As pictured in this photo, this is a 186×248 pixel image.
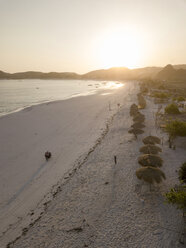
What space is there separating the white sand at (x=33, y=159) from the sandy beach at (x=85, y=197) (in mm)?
71

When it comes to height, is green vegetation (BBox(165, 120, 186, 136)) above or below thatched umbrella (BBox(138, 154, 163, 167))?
above

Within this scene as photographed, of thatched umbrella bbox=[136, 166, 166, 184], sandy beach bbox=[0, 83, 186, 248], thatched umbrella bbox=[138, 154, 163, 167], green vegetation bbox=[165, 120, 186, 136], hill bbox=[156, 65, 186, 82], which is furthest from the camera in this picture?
hill bbox=[156, 65, 186, 82]

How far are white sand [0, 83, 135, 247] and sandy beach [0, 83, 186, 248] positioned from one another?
7 centimetres

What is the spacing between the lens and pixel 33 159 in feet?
55.0

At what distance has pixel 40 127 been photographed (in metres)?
26.3

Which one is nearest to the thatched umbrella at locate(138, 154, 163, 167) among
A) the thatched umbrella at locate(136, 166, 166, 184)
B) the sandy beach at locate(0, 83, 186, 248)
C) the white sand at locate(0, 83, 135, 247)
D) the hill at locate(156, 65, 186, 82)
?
the thatched umbrella at locate(136, 166, 166, 184)

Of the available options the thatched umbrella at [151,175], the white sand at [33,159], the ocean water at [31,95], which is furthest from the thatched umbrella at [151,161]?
the ocean water at [31,95]

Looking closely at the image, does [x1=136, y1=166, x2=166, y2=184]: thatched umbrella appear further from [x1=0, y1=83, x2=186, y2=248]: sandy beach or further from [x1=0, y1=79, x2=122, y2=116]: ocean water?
[x1=0, y1=79, x2=122, y2=116]: ocean water

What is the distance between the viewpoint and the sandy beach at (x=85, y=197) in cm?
834

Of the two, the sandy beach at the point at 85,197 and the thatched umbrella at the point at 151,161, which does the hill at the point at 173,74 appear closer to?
the sandy beach at the point at 85,197

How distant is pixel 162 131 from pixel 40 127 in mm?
19328

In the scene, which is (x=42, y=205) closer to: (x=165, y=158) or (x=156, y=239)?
(x=156, y=239)

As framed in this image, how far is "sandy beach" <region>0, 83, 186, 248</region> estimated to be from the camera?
8336 mm

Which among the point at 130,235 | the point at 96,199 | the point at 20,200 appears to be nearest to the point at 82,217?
the point at 96,199
